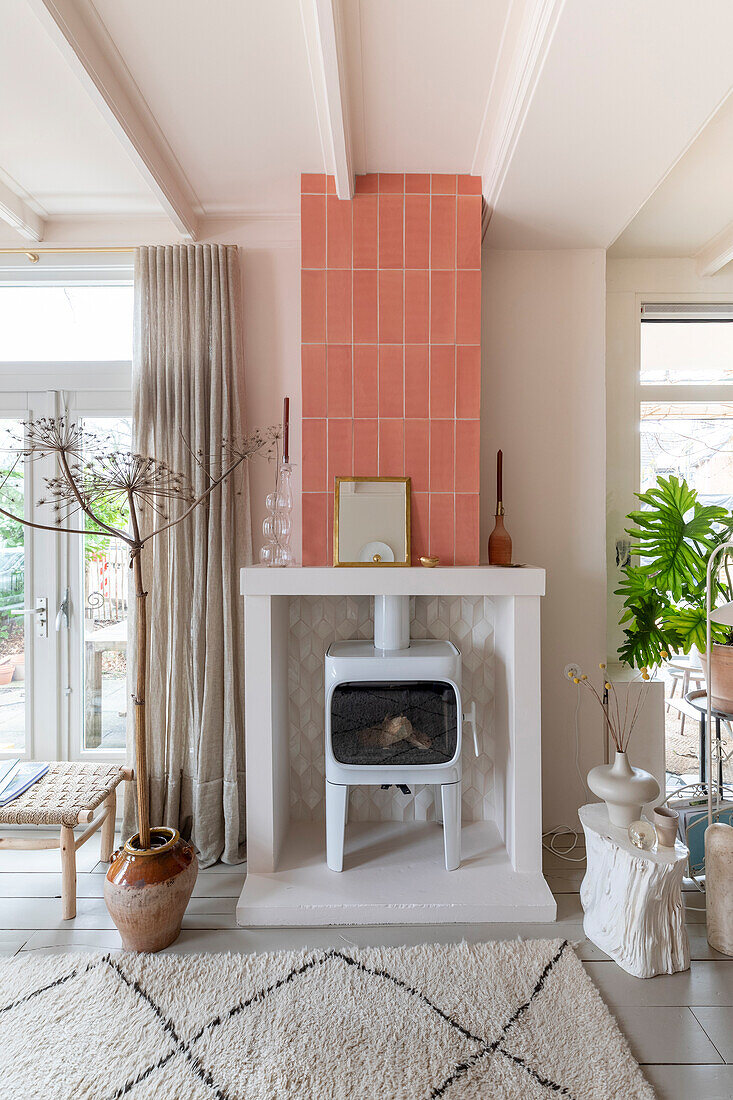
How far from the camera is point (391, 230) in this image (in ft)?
8.18

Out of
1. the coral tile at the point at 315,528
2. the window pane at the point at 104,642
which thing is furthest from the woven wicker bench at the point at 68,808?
the coral tile at the point at 315,528

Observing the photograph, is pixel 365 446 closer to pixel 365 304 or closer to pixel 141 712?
pixel 365 304

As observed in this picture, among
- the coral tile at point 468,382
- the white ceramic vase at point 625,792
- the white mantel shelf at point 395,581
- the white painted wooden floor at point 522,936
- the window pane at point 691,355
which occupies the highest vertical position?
the window pane at point 691,355

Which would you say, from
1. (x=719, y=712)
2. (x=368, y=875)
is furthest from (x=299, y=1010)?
(x=719, y=712)

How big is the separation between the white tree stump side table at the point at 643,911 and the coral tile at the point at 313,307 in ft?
6.75

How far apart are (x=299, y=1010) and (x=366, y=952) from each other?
0.30 meters

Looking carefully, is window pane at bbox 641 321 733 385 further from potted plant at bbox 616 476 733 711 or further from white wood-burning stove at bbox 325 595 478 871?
white wood-burning stove at bbox 325 595 478 871

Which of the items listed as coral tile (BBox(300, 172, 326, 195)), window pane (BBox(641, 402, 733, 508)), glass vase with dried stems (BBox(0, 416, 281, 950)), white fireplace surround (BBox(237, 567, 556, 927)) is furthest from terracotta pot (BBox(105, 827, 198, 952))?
window pane (BBox(641, 402, 733, 508))

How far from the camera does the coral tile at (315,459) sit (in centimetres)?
252

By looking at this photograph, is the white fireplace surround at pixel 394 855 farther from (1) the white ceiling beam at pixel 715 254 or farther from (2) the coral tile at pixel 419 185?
(1) the white ceiling beam at pixel 715 254

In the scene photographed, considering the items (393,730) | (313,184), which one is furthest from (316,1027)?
(313,184)

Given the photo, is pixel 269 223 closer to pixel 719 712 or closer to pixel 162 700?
pixel 162 700

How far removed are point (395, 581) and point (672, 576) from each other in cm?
115

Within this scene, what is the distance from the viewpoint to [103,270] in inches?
110
